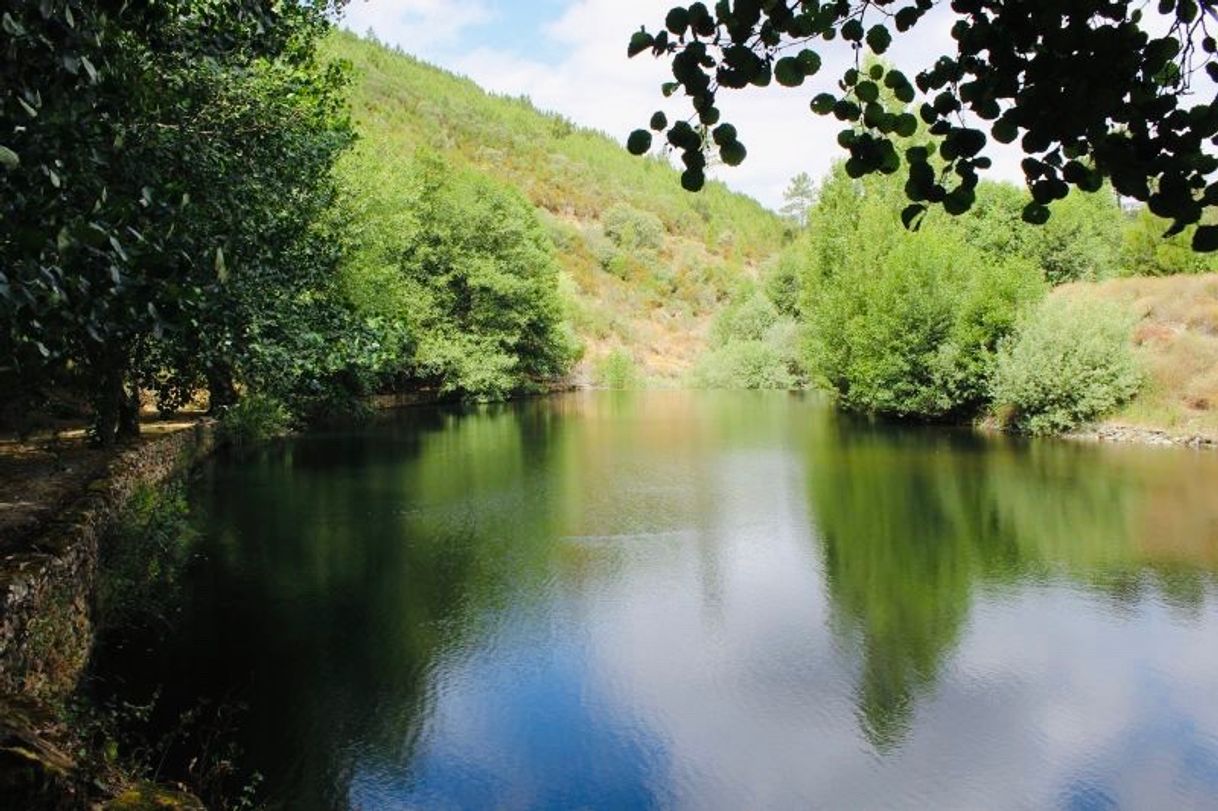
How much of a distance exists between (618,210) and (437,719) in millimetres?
95724

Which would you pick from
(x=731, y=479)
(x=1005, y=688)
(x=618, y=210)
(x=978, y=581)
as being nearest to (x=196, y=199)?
(x=1005, y=688)

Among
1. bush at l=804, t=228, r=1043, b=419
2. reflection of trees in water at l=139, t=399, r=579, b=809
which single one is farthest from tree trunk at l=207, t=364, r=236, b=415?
bush at l=804, t=228, r=1043, b=419

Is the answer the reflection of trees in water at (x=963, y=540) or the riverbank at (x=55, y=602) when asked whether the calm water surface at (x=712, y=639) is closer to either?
the reflection of trees in water at (x=963, y=540)

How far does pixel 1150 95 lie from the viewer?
2580mm

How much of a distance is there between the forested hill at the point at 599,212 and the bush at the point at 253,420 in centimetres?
3980

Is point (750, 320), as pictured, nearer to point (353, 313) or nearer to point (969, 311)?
point (969, 311)

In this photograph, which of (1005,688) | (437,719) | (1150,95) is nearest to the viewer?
(1150,95)

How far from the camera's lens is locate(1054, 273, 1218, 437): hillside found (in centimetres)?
2622

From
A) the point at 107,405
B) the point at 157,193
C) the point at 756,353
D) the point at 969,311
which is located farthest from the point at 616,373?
the point at 157,193

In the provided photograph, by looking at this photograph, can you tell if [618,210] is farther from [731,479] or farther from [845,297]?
[731,479]

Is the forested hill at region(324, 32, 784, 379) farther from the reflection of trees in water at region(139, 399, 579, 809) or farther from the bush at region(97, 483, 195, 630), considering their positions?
the bush at region(97, 483, 195, 630)

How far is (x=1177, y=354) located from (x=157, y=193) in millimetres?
31115

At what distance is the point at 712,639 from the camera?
33.8 ft

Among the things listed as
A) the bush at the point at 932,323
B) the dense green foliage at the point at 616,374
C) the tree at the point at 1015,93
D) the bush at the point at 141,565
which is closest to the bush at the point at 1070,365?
the bush at the point at 932,323
